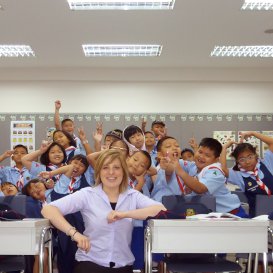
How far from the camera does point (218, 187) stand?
365cm

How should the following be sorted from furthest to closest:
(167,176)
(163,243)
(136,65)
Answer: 1. (136,65)
2. (167,176)
3. (163,243)

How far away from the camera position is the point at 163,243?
8.31 ft

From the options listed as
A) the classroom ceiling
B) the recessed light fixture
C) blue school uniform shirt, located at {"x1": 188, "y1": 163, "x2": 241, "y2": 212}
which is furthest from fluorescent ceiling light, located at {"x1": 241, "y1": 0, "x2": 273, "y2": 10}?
blue school uniform shirt, located at {"x1": 188, "y1": 163, "x2": 241, "y2": 212}

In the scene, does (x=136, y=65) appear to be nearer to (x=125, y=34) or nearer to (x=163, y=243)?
(x=125, y=34)

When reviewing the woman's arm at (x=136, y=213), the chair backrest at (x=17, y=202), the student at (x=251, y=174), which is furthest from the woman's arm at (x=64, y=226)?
the student at (x=251, y=174)

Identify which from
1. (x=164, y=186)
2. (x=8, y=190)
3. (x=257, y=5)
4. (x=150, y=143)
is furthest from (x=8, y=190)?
(x=257, y=5)

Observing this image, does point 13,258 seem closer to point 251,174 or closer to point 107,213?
point 107,213

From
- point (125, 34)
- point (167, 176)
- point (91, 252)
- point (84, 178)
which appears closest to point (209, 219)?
point (91, 252)

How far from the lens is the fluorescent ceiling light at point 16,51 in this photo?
22.6 feet

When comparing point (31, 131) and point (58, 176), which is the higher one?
point (31, 131)

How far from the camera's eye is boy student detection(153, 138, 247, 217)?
3.49 metres

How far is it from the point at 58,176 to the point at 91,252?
1689 mm

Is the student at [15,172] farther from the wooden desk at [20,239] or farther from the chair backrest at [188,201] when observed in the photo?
the wooden desk at [20,239]

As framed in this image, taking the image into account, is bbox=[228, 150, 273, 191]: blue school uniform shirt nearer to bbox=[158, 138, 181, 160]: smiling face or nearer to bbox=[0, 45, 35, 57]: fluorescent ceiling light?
bbox=[158, 138, 181, 160]: smiling face
